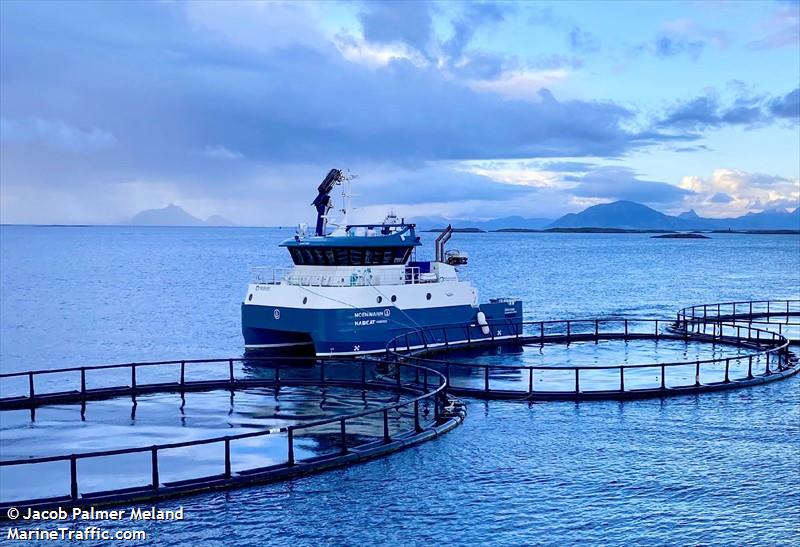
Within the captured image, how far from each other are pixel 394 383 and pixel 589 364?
1310 centimetres

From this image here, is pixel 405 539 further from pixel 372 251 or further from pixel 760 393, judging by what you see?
pixel 372 251

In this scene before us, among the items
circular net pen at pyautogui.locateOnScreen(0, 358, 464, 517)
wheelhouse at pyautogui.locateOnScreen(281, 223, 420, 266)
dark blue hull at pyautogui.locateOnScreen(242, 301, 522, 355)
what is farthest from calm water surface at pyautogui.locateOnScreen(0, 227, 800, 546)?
wheelhouse at pyautogui.locateOnScreen(281, 223, 420, 266)

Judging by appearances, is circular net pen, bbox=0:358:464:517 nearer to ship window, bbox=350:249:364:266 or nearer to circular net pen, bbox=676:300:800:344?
ship window, bbox=350:249:364:266

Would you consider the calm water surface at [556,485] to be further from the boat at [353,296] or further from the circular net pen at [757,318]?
the circular net pen at [757,318]

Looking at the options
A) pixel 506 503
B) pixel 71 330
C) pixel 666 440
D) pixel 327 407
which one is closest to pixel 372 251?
pixel 327 407

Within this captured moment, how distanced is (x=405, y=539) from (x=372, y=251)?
2991 cm

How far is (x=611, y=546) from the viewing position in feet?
61.2

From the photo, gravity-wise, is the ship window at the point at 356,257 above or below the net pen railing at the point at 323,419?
above

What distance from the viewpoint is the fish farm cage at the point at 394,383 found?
2238 cm

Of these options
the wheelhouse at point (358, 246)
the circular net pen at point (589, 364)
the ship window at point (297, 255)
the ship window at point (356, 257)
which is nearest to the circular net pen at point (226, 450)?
the circular net pen at point (589, 364)

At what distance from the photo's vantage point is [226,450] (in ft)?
70.3

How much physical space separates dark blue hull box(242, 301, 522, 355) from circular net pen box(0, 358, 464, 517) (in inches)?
175

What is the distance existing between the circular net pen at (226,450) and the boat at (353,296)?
5.06 m

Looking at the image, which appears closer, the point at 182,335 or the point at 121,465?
the point at 121,465
